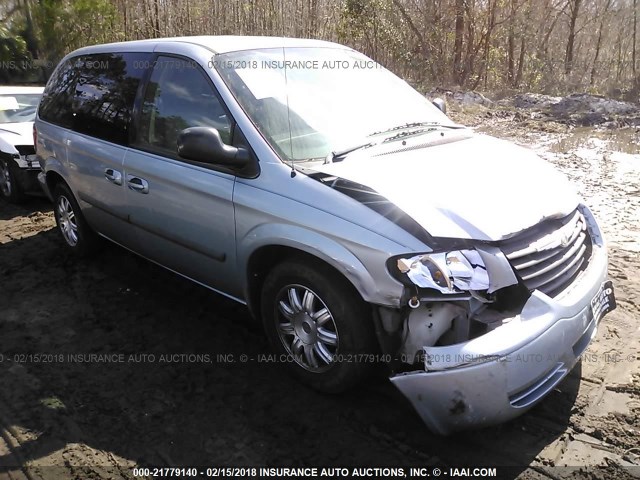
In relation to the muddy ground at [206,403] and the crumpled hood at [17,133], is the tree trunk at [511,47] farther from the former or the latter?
the crumpled hood at [17,133]

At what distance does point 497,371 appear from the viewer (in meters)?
2.39

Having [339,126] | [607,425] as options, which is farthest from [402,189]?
[607,425]

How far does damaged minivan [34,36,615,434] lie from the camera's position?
2.54 m

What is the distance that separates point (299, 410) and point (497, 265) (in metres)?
1.33

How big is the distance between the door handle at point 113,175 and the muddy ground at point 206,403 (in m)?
0.95

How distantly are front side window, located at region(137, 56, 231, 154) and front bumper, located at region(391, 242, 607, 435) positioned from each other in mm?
1819

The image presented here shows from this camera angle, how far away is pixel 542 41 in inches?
639

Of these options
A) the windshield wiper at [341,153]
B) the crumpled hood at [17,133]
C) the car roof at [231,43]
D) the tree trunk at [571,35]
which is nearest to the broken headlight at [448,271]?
the windshield wiper at [341,153]

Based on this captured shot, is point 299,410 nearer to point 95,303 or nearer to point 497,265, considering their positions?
point 497,265

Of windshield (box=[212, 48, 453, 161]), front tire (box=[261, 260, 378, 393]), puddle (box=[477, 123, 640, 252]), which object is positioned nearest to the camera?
front tire (box=[261, 260, 378, 393])

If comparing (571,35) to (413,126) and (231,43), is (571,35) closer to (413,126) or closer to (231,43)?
(413,126)

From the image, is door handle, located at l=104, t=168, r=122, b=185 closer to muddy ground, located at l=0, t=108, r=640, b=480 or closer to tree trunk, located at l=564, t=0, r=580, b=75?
muddy ground, located at l=0, t=108, r=640, b=480

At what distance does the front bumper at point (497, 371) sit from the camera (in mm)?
2393

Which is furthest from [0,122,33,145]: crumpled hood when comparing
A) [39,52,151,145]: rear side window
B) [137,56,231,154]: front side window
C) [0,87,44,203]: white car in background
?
[137,56,231,154]: front side window
